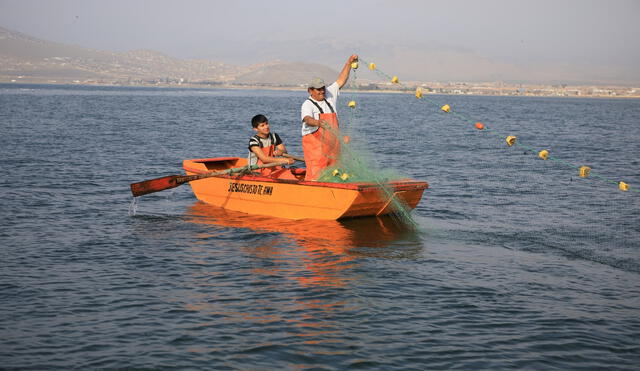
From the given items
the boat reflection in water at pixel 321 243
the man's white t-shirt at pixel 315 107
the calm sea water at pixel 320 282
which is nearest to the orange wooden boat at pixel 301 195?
the boat reflection in water at pixel 321 243

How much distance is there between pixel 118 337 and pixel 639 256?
8.93m

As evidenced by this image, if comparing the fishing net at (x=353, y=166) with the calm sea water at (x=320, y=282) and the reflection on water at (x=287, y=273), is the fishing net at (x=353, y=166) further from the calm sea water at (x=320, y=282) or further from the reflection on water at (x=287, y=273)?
the reflection on water at (x=287, y=273)

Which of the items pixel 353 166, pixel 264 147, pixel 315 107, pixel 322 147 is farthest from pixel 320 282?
pixel 264 147

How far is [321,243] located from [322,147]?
79.9 inches

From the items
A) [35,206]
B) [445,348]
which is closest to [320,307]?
[445,348]

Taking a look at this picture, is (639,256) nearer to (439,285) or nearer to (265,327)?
(439,285)

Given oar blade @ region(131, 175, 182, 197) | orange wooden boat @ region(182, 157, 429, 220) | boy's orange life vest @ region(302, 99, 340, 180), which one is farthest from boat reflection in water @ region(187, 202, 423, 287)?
boy's orange life vest @ region(302, 99, 340, 180)

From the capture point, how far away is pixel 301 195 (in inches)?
564

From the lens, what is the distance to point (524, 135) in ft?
154

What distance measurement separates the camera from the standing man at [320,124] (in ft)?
44.9

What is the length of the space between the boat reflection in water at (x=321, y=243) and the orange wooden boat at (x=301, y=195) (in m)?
0.23

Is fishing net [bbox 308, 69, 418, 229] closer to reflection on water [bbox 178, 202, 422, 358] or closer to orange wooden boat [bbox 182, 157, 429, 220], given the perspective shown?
orange wooden boat [bbox 182, 157, 429, 220]

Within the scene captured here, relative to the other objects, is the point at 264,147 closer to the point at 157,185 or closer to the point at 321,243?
the point at 157,185

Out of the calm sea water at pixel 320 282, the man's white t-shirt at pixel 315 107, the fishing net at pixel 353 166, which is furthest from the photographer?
the fishing net at pixel 353 166
